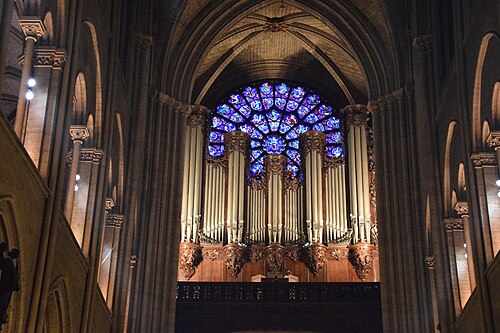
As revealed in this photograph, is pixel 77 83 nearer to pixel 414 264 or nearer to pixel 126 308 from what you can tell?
pixel 126 308

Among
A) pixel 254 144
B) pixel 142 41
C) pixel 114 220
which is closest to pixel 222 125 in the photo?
pixel 254 144

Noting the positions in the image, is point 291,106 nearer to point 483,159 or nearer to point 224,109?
point 224,109

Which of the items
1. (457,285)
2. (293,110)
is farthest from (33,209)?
(293,110)

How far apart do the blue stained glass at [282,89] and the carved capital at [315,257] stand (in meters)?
7.35

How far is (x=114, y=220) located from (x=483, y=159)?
9198 mm

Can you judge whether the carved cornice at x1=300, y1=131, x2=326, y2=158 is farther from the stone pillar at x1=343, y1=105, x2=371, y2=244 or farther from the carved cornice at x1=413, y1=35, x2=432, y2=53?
the carved cornice at x1=413, y1=35, x2=432, y2=53

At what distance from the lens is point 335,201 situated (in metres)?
32.8

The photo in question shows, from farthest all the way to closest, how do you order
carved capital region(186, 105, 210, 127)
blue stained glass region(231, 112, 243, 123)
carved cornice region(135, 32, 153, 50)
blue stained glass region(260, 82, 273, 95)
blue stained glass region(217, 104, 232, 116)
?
blue stained glass region(260, 82, 273, 95)
blue stained glass region(217, 104, 232, 116)
blue stained glass region(231, 112, 243, 123)
carved capital region(186, 105, 210, 127)
carved cornice region(135, 32, 153, 50)

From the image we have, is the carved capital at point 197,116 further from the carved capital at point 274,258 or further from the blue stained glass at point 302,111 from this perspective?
the carved capital at point 274,258

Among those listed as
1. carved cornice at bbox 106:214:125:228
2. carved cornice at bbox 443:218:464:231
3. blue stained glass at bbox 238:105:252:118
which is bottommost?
carved cornice at bbox 443:218:464:231

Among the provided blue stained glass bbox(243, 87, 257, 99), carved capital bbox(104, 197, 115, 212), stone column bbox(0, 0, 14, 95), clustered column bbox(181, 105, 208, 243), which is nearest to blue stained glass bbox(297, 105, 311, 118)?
blue stained glass bbox(243, 87, 257, 99)

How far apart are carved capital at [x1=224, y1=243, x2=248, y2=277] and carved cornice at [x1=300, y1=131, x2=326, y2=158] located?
4631 mm

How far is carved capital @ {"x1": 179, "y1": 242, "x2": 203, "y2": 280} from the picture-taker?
31.0 metres

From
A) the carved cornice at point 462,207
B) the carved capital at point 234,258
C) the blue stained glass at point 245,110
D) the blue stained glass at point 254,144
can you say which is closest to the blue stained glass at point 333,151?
the blue stained glass at point 254,144
